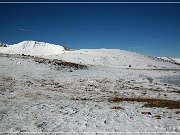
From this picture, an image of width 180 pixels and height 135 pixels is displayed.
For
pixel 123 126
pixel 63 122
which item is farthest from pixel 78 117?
pixel 123 126

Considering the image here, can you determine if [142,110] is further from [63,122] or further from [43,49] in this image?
[43,49]

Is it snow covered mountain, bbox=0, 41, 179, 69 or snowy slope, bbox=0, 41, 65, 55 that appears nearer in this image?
snow covered mountain, bbox=0, 41, 179, 69

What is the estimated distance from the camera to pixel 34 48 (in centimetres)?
17300

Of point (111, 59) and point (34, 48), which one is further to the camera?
point (34, 48)

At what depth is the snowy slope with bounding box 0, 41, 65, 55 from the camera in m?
162

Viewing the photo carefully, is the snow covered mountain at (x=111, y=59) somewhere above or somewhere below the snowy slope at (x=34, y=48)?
below

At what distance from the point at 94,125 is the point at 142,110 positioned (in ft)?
18.0

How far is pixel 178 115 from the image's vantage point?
16.2m

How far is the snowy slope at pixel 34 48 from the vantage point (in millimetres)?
162500

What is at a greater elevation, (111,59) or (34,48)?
(34,48)

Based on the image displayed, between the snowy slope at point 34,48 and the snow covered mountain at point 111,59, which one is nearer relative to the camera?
the snow covered mountain at point 111,59

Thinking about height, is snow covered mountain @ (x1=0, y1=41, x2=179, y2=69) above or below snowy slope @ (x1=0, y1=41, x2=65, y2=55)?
below

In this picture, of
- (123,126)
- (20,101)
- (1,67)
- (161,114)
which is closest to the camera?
(123,126)

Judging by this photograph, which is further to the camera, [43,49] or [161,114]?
[43,49]
